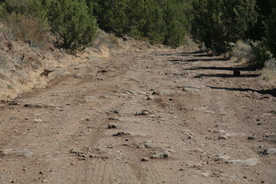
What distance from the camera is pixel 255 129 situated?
8469 millimetres

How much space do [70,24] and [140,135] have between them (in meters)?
17.8

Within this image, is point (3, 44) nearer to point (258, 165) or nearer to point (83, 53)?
point (83, 53)

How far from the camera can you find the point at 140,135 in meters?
7.95

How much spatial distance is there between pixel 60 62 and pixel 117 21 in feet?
79.4

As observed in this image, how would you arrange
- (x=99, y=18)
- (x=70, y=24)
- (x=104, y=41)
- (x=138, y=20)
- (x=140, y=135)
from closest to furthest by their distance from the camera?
(x=140, y=135), (x=70, y=24), (x=104, y=41), (x=99, y=18), (x=138, y=20)

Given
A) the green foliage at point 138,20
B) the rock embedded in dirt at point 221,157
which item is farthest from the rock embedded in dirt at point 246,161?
the green foliage at point 138,20

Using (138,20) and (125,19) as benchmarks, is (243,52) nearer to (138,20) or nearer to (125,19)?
(125,19)

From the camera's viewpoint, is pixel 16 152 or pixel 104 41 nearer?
pixel 16 152

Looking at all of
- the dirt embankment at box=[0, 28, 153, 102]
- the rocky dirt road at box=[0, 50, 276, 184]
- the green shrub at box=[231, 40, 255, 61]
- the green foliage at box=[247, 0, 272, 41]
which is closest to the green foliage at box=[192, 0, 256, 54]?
the green shrub at box=[231, 40, 255, 61]

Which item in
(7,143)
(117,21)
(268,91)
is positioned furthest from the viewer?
(117,21)

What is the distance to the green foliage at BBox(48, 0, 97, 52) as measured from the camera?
978 inches

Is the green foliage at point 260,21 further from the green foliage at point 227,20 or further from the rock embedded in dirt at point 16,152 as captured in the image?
the rock embedded in dirt at point 16,152

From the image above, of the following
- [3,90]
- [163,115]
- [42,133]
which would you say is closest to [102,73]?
[3,90]

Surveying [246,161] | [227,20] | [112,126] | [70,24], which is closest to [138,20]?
[227,20]
